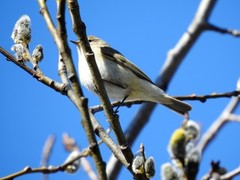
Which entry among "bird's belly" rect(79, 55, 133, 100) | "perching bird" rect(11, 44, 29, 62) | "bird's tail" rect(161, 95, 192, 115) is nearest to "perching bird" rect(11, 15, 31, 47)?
"perching bird" rect(11, 44, 29, 62)

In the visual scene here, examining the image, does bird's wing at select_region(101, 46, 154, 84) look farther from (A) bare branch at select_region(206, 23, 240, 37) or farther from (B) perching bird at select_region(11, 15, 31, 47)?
(B) perching bird at select_region(11, 15, 31, 47)

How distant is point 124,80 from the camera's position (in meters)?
4.93

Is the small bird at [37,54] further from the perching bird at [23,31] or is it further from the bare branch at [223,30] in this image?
the bare branch at [223,30]

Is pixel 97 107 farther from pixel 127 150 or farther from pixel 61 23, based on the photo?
pixel 61 23

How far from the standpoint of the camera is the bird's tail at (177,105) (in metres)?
5.09

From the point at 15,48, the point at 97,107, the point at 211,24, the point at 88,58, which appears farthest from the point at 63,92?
the point at 211,24

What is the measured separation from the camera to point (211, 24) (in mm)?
4316

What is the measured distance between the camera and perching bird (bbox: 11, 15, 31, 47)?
7.69 ft

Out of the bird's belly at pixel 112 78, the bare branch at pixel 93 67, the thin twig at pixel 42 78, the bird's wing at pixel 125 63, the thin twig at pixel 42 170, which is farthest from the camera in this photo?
the bird's wing at pixel 125 63

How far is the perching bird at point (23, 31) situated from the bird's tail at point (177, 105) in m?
2.95

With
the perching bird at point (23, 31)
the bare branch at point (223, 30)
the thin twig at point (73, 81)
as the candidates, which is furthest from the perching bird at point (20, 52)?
the bare branch at point (223, 30)

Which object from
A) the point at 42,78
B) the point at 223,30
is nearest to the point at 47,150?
the point at 42,78

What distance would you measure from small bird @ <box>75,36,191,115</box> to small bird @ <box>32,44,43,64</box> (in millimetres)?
2296

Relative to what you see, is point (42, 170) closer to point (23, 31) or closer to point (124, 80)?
point (23, 31)
